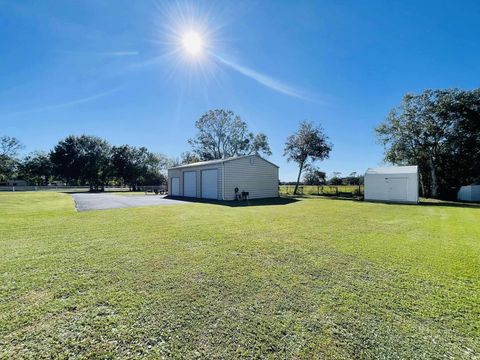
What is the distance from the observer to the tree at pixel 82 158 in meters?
35.9

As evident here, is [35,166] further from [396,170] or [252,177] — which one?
[396,170]

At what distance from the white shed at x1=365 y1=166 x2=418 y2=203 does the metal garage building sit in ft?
24.2

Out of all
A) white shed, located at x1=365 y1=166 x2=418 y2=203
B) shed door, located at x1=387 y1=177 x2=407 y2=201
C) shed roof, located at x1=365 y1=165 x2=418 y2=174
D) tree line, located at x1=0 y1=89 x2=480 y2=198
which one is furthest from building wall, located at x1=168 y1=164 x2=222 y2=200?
shed door, located at x1=387 y1=177 x2=407 y2=201

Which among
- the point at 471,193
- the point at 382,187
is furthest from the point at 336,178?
the point at 382,187

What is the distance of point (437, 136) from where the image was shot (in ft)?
64.5

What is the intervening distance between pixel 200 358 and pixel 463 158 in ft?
92.9

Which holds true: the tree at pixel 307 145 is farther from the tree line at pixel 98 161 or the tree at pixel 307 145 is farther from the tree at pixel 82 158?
the tree at pixel 82 158

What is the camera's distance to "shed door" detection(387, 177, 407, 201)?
15172mm

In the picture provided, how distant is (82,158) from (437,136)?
47.7 metres

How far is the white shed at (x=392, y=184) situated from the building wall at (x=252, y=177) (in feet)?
24.2

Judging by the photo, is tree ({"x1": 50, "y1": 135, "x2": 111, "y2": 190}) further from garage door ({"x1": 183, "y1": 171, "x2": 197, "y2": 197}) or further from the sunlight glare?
the sunlight glare

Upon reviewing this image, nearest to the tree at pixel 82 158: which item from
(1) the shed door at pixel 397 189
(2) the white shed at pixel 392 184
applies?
(2) the white shed at pixel 392 184

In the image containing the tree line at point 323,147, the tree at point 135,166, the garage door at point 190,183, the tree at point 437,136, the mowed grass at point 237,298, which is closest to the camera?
the mowed grass at point 237,298

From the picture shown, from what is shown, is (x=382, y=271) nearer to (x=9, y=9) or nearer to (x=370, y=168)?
(x=9, y=9)
